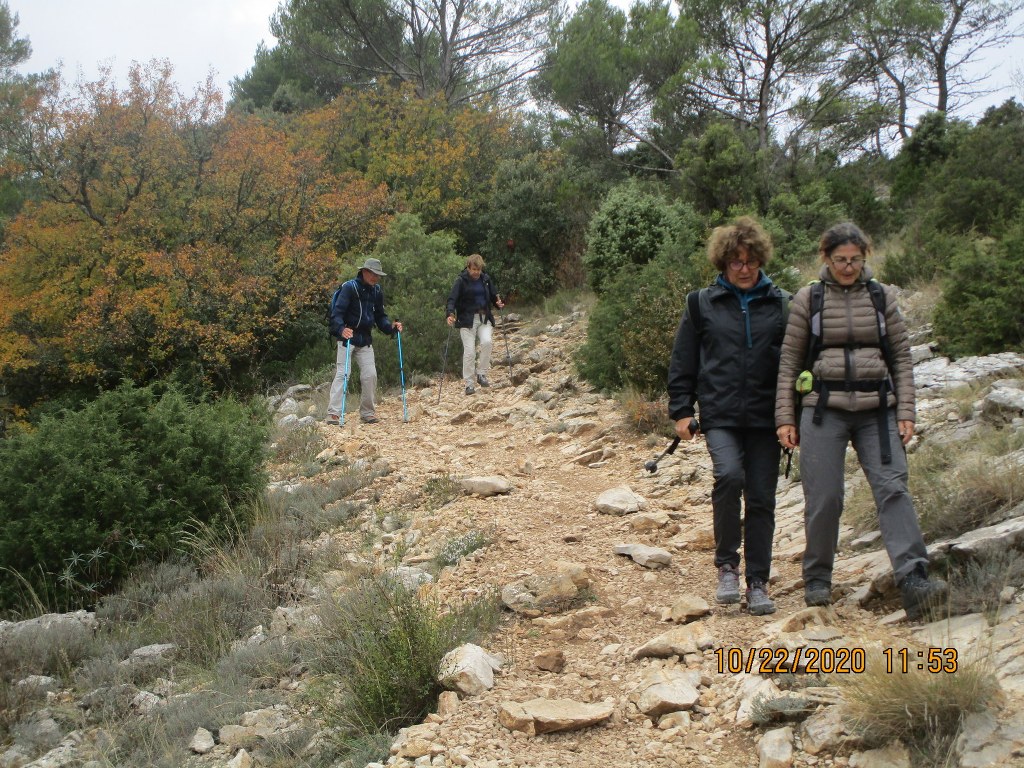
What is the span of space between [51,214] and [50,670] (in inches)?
530

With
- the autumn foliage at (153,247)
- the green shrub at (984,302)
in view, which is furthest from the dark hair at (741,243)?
the autumn foliage at (153,247)

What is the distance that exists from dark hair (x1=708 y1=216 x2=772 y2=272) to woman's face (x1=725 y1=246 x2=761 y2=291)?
0.04 ft

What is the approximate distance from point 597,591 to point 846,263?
233 centimetres

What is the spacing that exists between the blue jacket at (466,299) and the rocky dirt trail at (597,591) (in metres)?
2.24

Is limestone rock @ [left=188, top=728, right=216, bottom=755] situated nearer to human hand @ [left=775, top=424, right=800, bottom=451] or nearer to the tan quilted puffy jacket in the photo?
human hand @ [left=775, top=424, right=800, bottom=451]

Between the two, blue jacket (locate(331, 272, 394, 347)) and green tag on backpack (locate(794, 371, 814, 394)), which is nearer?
green tag on backpack (locate(794, 371, 814, 394))

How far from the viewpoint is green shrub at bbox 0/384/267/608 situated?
24.5 ft

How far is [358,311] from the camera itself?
10.9 metres

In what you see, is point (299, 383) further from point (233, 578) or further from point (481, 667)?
point (481, 667)

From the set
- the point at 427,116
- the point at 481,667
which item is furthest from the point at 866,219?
the point at 481,667

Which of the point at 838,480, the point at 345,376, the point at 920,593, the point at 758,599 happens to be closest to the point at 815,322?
the point at 838,480

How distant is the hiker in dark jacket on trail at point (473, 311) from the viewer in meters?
12.5

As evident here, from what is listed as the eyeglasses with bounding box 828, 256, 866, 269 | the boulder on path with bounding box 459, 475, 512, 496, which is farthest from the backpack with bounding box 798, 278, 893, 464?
the boulder on path with bounding box 459, 475, 512, 496

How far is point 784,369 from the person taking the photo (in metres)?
4.32
